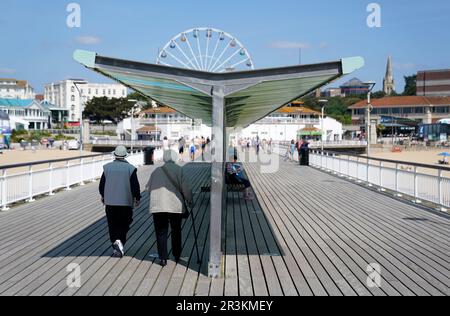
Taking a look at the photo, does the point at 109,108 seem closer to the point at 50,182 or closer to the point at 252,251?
the point at 50,182

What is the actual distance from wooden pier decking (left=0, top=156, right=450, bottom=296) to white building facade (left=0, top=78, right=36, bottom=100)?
136519mm

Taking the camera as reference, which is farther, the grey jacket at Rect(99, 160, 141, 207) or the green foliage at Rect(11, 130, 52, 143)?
the green foliage at Rect(11, 130, 52, 143)

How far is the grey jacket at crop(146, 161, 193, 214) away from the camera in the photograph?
19.8 ft

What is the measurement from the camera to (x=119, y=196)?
6.47 metres

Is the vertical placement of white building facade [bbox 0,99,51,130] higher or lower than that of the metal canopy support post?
higher

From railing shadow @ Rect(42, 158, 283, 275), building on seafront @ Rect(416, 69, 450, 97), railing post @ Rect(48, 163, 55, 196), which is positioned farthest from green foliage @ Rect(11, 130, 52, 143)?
railing shadow @ Rect(42, 158, 283, 275)

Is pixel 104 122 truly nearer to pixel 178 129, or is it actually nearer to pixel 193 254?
pixel 178 129

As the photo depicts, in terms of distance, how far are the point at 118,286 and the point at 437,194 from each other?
24.8 ft

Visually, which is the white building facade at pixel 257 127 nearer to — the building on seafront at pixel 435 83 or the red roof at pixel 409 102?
the red roof at pixel 409 102

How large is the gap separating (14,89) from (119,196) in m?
147

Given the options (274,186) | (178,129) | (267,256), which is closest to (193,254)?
(267,256)

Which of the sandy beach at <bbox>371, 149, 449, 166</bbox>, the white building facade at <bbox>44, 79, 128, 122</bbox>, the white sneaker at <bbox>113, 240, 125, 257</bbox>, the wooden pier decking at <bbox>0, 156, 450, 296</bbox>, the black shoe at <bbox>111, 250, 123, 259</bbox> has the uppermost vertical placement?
the white building facade at <bbox>44, 79, 128, 122</bbox>

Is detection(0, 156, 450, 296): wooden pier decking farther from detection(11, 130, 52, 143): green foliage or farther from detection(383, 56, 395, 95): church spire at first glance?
detection(383, 56, 395, 95): church spire

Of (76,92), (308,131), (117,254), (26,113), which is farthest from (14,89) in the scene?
(117,254)
